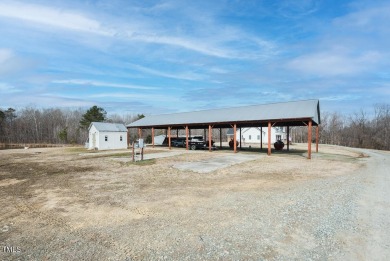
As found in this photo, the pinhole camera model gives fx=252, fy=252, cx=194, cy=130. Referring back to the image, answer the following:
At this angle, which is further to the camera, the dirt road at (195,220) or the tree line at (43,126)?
the tree line at (43,126)

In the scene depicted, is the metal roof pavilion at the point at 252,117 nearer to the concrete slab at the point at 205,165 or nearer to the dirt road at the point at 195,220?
the concrete slab at the point at 205,165

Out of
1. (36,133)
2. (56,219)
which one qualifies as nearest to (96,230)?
(56,219)

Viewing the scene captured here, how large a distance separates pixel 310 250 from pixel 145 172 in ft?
32.5

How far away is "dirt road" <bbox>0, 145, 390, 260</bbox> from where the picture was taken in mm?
4480

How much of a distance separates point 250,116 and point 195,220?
1887cm

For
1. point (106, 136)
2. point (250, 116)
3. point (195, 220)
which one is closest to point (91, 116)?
point (106, 136)

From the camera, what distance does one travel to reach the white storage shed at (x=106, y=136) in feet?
105

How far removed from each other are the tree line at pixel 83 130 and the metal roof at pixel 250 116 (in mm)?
16353

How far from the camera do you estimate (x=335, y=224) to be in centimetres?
573

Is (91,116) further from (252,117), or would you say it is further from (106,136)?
(252,117)

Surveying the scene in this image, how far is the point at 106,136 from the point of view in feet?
107

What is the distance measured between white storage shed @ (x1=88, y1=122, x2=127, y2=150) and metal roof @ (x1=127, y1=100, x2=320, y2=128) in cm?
248

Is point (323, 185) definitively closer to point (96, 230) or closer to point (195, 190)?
point (195, 190)

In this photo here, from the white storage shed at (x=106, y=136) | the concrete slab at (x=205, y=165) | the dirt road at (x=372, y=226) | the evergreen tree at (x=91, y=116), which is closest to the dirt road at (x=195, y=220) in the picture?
the dirt road at (x=372, y=226)
